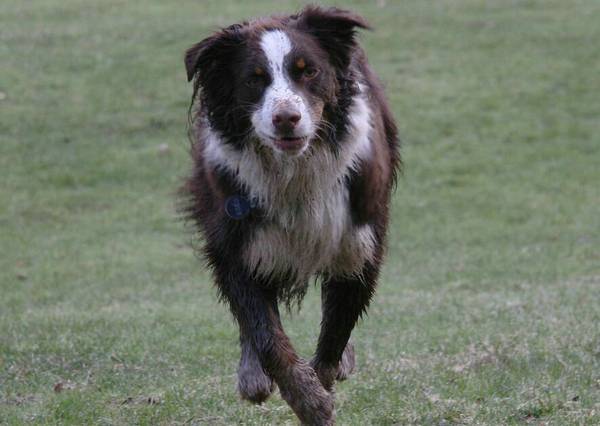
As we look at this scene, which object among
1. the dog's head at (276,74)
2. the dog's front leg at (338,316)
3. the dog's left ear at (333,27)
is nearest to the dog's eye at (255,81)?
the dog's head at (276,74)

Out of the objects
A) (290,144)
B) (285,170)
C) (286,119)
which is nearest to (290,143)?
(290,144)

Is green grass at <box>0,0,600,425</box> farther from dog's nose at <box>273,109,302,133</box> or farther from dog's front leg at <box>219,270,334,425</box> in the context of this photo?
dog's nose at <box>273,109,302,133</box>

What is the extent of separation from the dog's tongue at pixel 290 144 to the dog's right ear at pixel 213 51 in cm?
62

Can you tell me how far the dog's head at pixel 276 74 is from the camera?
6.03 m

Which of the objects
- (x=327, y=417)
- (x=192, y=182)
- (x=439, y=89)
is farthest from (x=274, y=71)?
(x=439, y=89)

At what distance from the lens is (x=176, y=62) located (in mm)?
26531

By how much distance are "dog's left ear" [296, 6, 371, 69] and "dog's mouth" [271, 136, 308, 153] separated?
0.58 metres

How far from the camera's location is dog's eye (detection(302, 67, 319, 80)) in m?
6.10

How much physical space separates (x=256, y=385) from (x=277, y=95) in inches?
70.1

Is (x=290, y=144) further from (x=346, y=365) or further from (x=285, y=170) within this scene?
(x=346, y=365)

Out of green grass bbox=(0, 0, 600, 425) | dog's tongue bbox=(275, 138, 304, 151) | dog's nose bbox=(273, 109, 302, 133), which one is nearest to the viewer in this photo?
dog's nose bbox=(273, 109, 302, 133)

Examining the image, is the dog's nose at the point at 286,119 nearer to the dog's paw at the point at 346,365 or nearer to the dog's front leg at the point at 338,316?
the dog's front leg at the point at 338,316

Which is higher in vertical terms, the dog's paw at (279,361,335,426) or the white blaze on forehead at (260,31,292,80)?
the white blaze on forehead at (260,31,292,80)

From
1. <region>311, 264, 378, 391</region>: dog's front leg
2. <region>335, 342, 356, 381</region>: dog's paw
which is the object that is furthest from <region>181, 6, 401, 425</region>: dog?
<region>335, 342, 356, 381</region>: dog's paw
